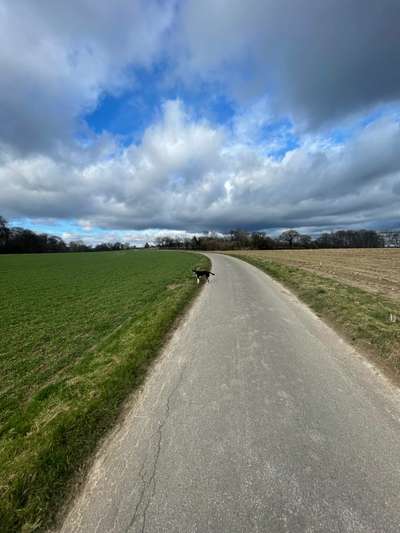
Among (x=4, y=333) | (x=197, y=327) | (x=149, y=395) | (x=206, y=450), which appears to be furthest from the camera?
(x=4, y=333)

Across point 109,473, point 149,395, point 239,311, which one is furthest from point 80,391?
point 239,311

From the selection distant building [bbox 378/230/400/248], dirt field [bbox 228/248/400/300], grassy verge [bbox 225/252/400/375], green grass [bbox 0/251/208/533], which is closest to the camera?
green grass [bbox 0/251/208/533]

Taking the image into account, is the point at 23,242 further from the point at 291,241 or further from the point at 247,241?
the point at 291,241

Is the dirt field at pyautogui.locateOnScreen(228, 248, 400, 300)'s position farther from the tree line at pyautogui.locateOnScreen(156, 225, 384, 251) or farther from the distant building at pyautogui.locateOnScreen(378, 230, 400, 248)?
the distant building at pyautogui.locateOnScreen(378, 230, 400, 248)

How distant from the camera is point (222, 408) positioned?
11.3ft

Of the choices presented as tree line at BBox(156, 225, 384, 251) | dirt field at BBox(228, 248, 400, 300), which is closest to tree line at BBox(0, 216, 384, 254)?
tree line at BBox(156, 225, 384, 251)

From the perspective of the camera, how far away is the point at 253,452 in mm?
2678

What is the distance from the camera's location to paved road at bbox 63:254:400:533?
2035 mm

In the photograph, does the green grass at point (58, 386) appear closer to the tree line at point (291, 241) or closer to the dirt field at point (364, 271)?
the dirt field at point (364, 271)

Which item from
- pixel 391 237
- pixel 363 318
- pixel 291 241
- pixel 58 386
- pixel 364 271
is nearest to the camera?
pixel 58 386

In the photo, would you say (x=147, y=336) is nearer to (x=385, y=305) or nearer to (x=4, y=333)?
(x=4, y=333)

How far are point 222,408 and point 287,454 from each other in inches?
40.9

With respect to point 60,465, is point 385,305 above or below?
below

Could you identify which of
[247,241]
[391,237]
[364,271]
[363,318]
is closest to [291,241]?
[247,241]
